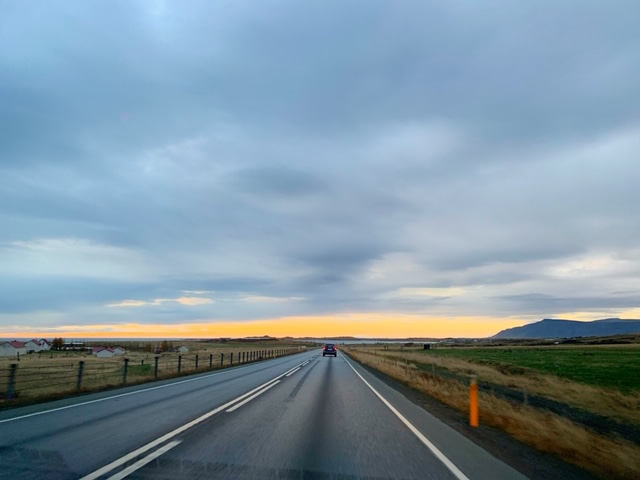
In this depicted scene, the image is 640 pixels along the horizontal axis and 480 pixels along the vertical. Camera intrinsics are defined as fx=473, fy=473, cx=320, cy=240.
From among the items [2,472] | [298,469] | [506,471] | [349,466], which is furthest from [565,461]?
[2,472]

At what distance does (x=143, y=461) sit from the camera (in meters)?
6.98

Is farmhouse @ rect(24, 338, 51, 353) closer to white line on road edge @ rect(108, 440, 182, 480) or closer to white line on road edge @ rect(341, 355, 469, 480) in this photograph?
white line on road edge @ rect(341, 355, 469, 480)

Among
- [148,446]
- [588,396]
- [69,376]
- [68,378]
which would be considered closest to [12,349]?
[68,378]

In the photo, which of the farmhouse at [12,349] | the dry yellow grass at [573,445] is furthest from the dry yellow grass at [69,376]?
the farmhouse at [12,349]

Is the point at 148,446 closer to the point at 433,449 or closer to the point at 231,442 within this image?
A: the point at 231,442

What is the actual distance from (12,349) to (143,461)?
413ft

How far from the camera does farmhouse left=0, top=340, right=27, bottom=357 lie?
343 feet

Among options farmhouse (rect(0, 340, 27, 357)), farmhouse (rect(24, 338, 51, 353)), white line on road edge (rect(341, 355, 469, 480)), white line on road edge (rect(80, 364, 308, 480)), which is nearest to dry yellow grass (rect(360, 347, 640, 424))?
white line on road edge (rect(341, 355, 469, 480))

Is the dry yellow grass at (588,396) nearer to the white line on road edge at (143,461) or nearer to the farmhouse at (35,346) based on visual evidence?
the white line on road edge at (143,461)

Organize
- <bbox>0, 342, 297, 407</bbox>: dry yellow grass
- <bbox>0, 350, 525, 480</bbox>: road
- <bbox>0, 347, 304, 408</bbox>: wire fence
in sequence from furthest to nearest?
<bbox>0, 342, 297, 407</bbox>: dry yellow grass, <bbox>0, 347, 304, 408</bbox>: wire fence, <bbox>0, 350, 525, 480</bbox>: road

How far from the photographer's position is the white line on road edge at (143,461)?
6.19 m

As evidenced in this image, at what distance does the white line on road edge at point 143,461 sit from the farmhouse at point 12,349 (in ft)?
378

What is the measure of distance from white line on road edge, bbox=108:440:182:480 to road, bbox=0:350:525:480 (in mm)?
13

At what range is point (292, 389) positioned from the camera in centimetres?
1986
